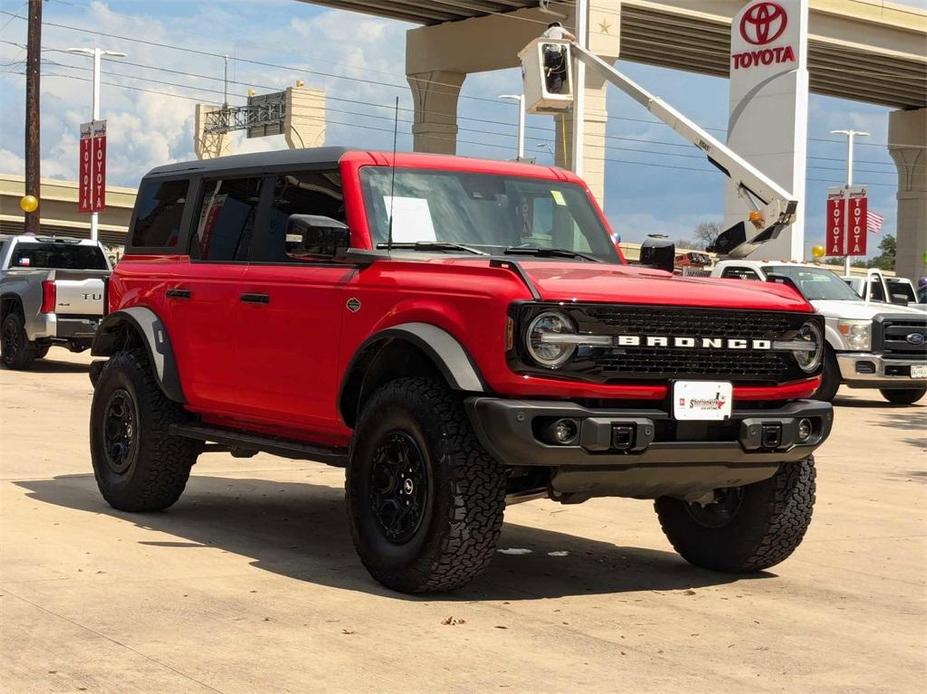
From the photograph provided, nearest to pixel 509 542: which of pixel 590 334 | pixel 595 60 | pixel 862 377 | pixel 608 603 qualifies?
pixel 608 603

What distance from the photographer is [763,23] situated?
35062 mm

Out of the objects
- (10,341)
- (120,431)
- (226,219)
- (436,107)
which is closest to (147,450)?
(120,431)

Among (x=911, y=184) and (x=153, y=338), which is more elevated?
(x=911, y=184)

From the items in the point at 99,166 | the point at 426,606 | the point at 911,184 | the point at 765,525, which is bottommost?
the point at 426,606

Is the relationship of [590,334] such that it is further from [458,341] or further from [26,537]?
[26,537]

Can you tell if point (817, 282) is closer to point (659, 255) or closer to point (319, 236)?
point (659, 255)

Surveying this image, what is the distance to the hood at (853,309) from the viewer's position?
67.7 feet

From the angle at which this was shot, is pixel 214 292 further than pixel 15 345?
No

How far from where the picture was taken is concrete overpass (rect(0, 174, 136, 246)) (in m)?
90.0

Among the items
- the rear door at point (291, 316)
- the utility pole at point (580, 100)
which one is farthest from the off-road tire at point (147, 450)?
the utility pole at point (580, 100)

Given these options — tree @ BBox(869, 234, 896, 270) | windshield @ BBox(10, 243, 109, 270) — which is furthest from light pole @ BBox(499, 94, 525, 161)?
tree @ BBox(869, 234, 896, 270)

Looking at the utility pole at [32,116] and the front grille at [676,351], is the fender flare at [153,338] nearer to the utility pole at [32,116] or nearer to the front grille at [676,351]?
the front grille at [676,351]

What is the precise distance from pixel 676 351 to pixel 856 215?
49971 millimetres

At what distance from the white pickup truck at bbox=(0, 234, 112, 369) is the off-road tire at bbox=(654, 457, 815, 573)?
15889 mm
